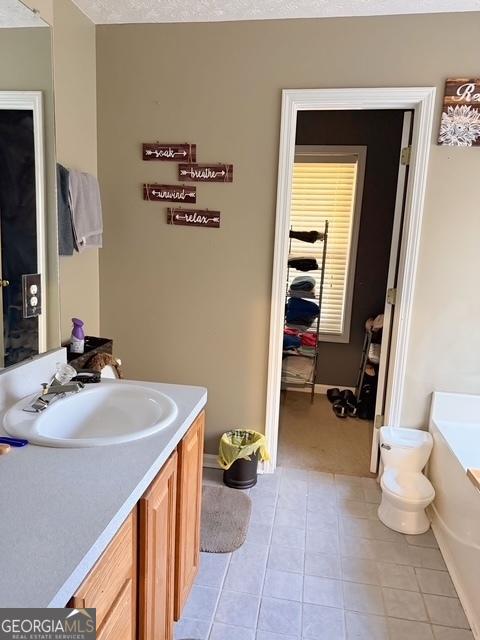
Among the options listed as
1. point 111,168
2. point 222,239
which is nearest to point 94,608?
point 222,239

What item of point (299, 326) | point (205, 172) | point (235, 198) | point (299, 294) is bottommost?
point (299, 326)

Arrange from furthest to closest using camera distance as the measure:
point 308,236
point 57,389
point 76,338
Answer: point 308,236 < point 76,338 < point 57,389

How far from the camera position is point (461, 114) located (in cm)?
222

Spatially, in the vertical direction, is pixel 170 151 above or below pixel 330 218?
above

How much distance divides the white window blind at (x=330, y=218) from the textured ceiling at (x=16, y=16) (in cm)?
261

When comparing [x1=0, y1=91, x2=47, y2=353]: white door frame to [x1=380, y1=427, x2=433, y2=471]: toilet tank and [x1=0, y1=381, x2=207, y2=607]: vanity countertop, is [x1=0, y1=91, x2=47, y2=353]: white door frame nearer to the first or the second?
[x1=0, y1=381, x2=207, y2=607]: vanity countertop

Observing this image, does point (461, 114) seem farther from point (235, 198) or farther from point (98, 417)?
point (98, 417)

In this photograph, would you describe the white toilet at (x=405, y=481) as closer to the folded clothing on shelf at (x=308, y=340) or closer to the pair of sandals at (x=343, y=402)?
the pair of sandals at (x=343, y=402)

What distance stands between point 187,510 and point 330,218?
3.04 m

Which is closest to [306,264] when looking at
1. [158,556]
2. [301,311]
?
[301,311]

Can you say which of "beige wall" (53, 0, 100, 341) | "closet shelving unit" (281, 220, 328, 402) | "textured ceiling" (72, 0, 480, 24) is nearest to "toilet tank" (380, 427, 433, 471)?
"closet shelving unit" (281, 220, 328, 402)

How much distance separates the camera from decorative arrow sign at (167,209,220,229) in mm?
2521

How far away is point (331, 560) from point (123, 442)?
1348 millimetres

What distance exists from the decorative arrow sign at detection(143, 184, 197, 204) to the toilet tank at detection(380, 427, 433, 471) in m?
1.76
